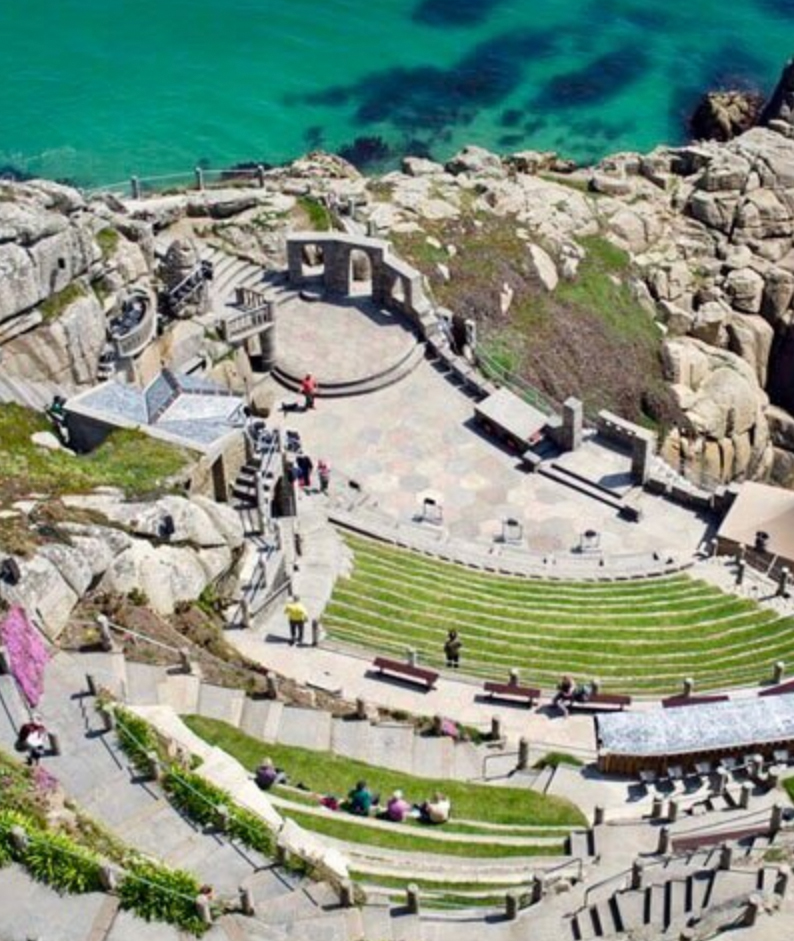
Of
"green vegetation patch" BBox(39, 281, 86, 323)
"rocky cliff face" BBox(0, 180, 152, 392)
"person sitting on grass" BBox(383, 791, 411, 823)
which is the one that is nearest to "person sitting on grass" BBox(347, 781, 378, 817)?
"person sitting on grass" BBox(383, 791, 411, 823)

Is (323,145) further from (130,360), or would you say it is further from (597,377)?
(130,360)

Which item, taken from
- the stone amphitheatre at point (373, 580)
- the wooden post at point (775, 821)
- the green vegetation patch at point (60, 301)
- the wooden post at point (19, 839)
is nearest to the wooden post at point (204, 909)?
the stone amphitheatre at point (373, 580)

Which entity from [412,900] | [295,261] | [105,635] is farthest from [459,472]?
[412,900]

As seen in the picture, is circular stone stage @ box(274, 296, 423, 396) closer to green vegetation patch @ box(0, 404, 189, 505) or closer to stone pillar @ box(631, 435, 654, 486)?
stone pillar @ box(631, 435, 654, 486)

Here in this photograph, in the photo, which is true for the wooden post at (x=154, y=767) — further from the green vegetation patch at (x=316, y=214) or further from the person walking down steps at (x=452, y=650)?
the green vegetation patch at (x=316, y=214)

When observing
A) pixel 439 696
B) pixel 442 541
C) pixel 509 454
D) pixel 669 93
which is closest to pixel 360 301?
pixel 509 454
